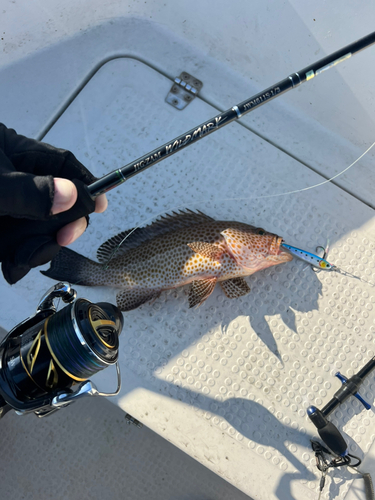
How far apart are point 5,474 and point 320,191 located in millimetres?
3299

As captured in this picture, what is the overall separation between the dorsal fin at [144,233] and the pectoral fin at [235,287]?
0.43 m

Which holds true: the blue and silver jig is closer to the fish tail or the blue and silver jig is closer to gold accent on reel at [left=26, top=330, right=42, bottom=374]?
the fish tail

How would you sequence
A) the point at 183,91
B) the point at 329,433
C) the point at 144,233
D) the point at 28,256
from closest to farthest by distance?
the point at 28,256 → the point at 329,433 → the point at 144,233 → the point at 183,91

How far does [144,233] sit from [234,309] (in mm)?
776

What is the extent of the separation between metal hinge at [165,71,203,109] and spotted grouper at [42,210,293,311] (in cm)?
99

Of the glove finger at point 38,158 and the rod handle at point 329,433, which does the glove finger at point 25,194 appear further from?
the rod handle at point 329,433

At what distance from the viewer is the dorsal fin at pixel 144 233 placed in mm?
2156

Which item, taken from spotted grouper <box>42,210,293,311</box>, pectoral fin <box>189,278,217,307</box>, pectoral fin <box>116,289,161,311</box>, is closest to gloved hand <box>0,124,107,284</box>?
spotted grouper <box>42,210,293,311</box>

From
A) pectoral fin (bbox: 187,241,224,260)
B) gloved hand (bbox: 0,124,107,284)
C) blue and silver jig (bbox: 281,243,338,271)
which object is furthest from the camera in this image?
blue and silver jig (bbox: 281,243,338,271)

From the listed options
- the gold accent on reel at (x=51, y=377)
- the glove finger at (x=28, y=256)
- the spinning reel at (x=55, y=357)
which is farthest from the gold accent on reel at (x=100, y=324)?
the glove finger at (x=28, y=256)

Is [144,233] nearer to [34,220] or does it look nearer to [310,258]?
[34,220]

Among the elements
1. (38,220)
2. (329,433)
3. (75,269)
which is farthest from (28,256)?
(329,433)

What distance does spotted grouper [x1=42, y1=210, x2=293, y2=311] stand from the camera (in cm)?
207

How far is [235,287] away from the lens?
2154mm
